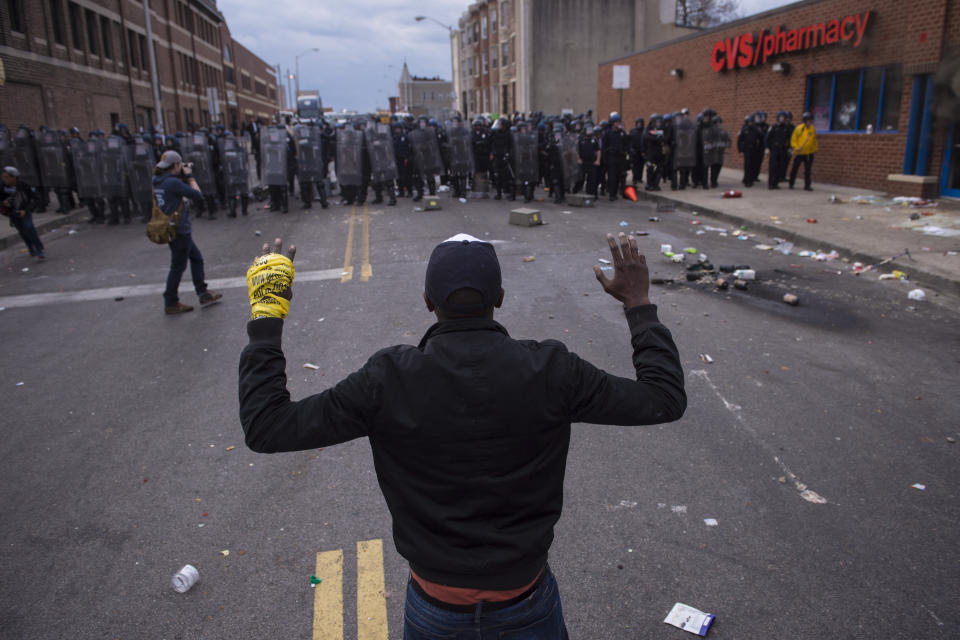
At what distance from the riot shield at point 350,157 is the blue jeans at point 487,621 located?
628 inches

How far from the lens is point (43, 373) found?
6480mm

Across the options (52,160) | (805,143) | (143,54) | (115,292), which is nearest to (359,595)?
(115,292)

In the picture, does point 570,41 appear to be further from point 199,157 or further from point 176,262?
point 176,262

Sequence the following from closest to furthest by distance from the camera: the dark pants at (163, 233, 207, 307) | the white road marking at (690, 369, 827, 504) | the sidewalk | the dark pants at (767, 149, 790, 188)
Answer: the white road marking at (690, 369, 827, 504), the dark pants at (163, 233, 207, 307), the sidewalk, the dark pants at (767, 149, 790, 188)

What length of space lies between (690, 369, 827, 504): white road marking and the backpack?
5.94 m

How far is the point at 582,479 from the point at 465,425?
273cm

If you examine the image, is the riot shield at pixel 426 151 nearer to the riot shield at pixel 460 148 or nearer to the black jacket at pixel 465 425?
the riot shield at pixel 460 148

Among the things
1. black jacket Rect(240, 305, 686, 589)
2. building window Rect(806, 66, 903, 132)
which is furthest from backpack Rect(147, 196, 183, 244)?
building window Rect(806, 66, 903, 132)

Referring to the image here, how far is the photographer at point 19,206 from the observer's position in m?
11.3

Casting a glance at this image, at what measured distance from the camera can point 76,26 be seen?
2886 centimetres

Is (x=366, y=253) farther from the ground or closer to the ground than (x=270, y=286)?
closer to the ground

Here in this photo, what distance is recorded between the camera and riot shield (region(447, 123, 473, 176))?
57.6ft

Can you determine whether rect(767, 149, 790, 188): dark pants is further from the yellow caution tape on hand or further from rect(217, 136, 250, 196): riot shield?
the yellow caution tape on hand

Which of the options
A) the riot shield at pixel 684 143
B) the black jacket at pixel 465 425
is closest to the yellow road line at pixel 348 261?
the black jacket at pixel 465 425
